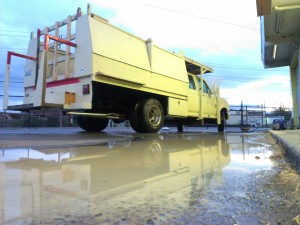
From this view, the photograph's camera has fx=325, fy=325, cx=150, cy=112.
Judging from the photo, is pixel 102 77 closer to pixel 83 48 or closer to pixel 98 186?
pixel 83 48

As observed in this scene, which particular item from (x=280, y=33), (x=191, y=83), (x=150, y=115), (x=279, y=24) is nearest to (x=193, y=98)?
(x=191, y=83)

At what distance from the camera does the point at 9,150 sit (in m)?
5.18

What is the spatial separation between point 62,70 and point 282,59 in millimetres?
13233

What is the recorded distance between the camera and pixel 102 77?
779 centimetres

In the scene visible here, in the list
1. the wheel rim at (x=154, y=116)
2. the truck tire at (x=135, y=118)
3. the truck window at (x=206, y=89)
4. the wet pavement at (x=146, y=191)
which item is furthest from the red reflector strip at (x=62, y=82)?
the truck window at (x=206, y=89)

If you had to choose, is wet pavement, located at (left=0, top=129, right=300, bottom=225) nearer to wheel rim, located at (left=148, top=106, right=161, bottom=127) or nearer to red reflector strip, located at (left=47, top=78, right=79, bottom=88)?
red reflector strip, located at (left=47, top=78, right=79, bottom=88)

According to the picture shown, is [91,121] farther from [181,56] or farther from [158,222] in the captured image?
[158,222]

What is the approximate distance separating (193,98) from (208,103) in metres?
1.46

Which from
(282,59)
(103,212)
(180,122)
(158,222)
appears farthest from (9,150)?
(282,59)

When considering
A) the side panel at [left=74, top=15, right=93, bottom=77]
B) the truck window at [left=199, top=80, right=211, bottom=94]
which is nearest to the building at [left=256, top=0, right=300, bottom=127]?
the truck window at [left=199, top=80, right=211, bottom=94]

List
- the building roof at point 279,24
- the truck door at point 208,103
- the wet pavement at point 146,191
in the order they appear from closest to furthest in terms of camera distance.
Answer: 1. the wet pavement at point 146,191
2. the building roof at point 279,24
3. the truck door at point 208,103

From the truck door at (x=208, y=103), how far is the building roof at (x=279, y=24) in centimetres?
298

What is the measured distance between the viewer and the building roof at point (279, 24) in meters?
9.31

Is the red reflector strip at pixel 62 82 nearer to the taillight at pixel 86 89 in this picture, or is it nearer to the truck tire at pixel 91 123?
the taillight at pixel 86 89
